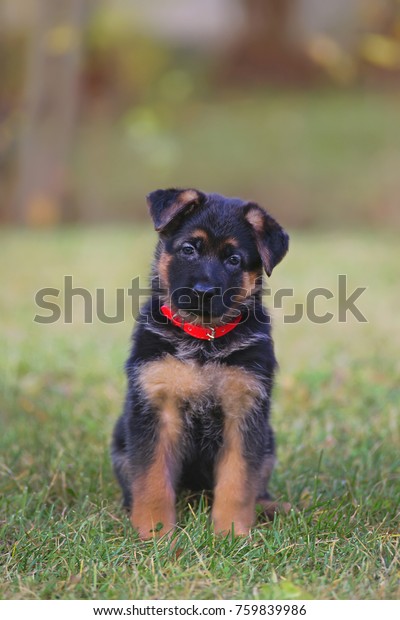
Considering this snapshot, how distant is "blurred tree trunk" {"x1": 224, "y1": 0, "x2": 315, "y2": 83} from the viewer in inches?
885

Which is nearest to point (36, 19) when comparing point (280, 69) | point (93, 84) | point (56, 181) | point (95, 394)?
point (56, 181)

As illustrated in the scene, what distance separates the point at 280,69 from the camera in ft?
74.8

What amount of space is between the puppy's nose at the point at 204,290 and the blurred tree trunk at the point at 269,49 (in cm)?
1990

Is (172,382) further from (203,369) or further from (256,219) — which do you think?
(256,219)

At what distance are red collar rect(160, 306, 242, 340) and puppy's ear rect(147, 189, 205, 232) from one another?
15.9 inches

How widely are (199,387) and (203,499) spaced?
0.64 metres

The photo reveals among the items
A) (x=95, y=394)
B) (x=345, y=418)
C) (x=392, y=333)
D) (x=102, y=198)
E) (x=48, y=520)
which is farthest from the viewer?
(x=102, y=198)

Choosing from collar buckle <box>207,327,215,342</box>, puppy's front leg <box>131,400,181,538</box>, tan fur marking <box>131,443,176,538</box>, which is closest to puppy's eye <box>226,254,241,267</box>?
collar buckle <box>207,327,215,342</box>

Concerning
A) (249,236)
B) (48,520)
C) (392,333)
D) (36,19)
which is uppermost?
(36,19)

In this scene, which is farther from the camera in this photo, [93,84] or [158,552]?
[93,84]

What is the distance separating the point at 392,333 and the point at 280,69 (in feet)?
55.4

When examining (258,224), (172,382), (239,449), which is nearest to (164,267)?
(258,224)

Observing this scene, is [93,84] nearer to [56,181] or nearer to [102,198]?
[102,198]

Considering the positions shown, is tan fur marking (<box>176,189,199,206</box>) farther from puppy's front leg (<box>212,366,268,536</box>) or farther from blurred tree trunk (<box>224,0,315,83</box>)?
blurred tree trunk (<box>224,0,315,83</box>)
